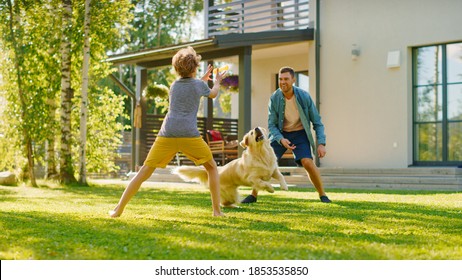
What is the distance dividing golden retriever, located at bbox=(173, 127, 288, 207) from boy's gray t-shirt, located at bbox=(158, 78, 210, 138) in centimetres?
143

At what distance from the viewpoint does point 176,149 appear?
5754 mm

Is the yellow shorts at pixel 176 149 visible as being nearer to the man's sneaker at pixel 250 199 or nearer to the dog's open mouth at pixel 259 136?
the dog's open mouth at pixel 259 136

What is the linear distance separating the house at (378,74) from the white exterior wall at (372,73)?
0.02 metres

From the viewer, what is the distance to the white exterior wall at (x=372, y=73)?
43.9ft

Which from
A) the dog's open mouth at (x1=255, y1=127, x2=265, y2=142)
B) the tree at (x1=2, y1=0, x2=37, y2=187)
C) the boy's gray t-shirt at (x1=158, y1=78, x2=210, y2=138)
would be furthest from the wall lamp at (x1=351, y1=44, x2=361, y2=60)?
the boy's gray t-shirt at (x1=158, y1=78, x2=210, y2=138)

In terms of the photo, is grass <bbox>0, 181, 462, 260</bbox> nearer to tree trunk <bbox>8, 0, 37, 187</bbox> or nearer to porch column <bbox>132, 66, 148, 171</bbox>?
tree trunk <bbox>8, 0, 37, 187</bbox>

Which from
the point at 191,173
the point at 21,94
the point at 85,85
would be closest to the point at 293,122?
the point at 191,173

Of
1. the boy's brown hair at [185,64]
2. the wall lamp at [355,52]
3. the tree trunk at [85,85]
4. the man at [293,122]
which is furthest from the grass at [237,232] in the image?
the wall lamp at [355,52]

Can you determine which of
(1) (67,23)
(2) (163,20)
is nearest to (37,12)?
(1) (67,23)

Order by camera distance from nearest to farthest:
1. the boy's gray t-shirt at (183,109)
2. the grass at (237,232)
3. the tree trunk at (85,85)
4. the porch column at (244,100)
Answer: the grass at (237,232) < the boy's gray t-shirt at (183,109) < the tree trunk at (85,85) < the porch column at (244,100)

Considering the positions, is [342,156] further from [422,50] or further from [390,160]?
[422,50]

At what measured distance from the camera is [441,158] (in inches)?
516

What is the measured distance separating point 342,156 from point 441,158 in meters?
2.27

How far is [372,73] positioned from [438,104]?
1.61 meters
